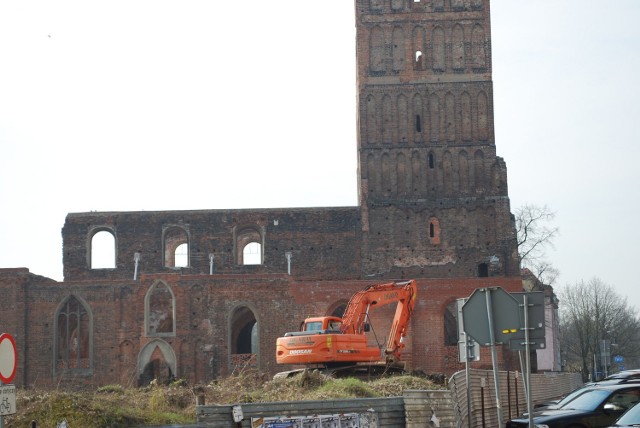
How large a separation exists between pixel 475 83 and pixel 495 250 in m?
7.46

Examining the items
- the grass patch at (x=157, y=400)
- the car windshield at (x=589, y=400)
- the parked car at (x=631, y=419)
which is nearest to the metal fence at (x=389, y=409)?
the car windshield at (x=589, y=400)

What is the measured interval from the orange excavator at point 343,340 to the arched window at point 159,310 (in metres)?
9.03

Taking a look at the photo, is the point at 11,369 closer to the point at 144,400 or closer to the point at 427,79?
the point at 144,400

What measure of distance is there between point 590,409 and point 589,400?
45 centimetres

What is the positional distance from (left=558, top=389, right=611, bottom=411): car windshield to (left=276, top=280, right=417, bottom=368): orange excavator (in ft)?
40.8

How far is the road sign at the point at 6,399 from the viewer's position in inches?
458

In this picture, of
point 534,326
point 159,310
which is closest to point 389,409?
point 534,326

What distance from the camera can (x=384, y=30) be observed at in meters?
47.5

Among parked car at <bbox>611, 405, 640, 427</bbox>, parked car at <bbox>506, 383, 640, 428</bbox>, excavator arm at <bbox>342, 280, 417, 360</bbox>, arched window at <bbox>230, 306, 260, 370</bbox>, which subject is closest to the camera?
parked car at <bbox>611, 405, 640, 427</bbox>

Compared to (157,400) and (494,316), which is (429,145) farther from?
(494,316)

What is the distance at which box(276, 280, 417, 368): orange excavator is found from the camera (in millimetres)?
30073

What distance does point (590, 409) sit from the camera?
17.4m

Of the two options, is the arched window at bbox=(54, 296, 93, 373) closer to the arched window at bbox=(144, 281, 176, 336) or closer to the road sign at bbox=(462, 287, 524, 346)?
the arched window at bbox=(144, 281, 176, 336)

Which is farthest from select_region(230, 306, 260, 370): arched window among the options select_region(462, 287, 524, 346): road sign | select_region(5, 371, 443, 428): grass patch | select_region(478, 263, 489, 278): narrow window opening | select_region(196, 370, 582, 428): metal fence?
select_region(462, 287, 524, 346): road sign
